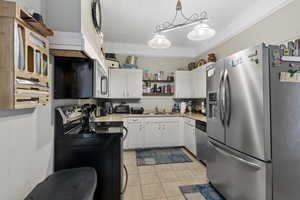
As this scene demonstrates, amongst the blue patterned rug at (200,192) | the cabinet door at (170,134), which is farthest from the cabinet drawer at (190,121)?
the blue patterned rug at (200,192)

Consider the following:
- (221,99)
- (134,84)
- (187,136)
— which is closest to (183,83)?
(134,84)

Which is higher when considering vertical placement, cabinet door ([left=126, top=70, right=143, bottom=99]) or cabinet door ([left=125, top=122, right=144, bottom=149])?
cabinet door ([left=126, top=70, right=143, bottom=99])

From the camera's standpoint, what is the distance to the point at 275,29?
Result: 205cm

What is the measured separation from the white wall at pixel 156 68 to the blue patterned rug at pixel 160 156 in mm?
1207

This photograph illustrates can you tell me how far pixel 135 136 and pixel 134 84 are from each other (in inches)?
52.5

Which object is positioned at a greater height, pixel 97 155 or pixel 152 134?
pixel 97 155

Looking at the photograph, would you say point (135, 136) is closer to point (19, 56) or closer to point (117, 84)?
point (117, 84)

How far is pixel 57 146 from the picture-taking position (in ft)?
4.77

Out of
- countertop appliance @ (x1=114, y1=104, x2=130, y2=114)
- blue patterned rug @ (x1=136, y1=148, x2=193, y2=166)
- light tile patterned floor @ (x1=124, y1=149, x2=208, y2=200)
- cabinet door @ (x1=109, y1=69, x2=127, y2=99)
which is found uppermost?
cabinet door @ (x1=109, y1=69, x2=127, y2=99)

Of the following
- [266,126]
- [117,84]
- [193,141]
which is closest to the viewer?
[266,126]

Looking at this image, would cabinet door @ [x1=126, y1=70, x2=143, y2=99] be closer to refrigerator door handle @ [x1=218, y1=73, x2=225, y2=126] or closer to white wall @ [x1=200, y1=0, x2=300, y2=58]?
white wall @ [x1=200, y1=0, x2=300, y2=58]

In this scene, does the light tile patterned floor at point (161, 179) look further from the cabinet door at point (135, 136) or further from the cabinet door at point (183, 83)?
the cabinet door at point (183, 83)

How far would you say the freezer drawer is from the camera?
1262mm

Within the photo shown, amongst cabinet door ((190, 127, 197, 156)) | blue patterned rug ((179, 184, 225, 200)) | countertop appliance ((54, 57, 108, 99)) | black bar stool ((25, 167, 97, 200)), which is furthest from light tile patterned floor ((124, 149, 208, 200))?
countertop appliance ((54, 57, 108, 99))
